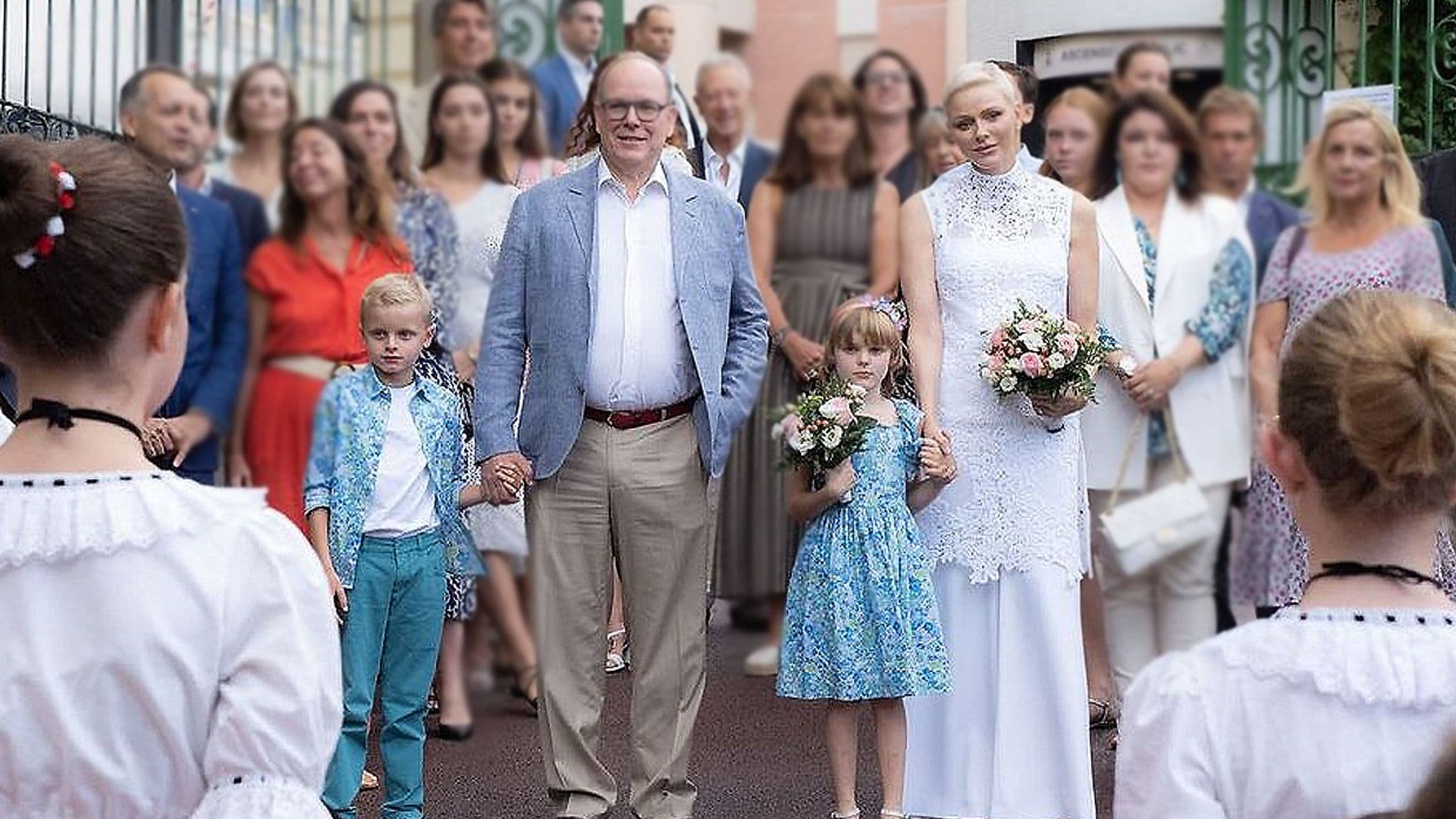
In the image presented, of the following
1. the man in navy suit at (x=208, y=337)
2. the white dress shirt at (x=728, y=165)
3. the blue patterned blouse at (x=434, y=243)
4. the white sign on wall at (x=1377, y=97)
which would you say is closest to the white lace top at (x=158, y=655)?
the white dress shirt at (x=728, y=165)

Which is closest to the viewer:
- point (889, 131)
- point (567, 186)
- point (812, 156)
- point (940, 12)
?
point (567, 186)

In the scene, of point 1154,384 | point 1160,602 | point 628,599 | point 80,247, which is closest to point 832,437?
point 628,599

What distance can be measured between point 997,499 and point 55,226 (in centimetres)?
314

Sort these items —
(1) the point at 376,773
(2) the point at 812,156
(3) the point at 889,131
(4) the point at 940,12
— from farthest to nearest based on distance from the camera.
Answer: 1. (3) the point at 889,131
2. (2) the point at 812,156
3. (4) the point at 940,12
4. (1) the point at 376,773

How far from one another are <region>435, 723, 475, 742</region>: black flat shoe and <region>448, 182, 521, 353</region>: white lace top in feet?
4.67

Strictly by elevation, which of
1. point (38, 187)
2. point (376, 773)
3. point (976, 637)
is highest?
point (38, 187)

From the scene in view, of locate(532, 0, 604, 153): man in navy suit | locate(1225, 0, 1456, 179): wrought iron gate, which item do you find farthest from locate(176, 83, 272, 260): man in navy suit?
locate(1225, 0, 1456, 179): wrought iron gate

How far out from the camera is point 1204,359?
685cm

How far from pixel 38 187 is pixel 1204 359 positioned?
480 cm

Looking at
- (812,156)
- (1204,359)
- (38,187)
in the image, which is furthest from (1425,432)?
(812,156)

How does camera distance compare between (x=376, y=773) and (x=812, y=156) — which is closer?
(x=376, y=773)

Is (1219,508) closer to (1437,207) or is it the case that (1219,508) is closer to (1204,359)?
(1204,359)

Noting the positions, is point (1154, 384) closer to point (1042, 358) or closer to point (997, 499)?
point (997, 499)

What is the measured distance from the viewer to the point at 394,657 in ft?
16.9
